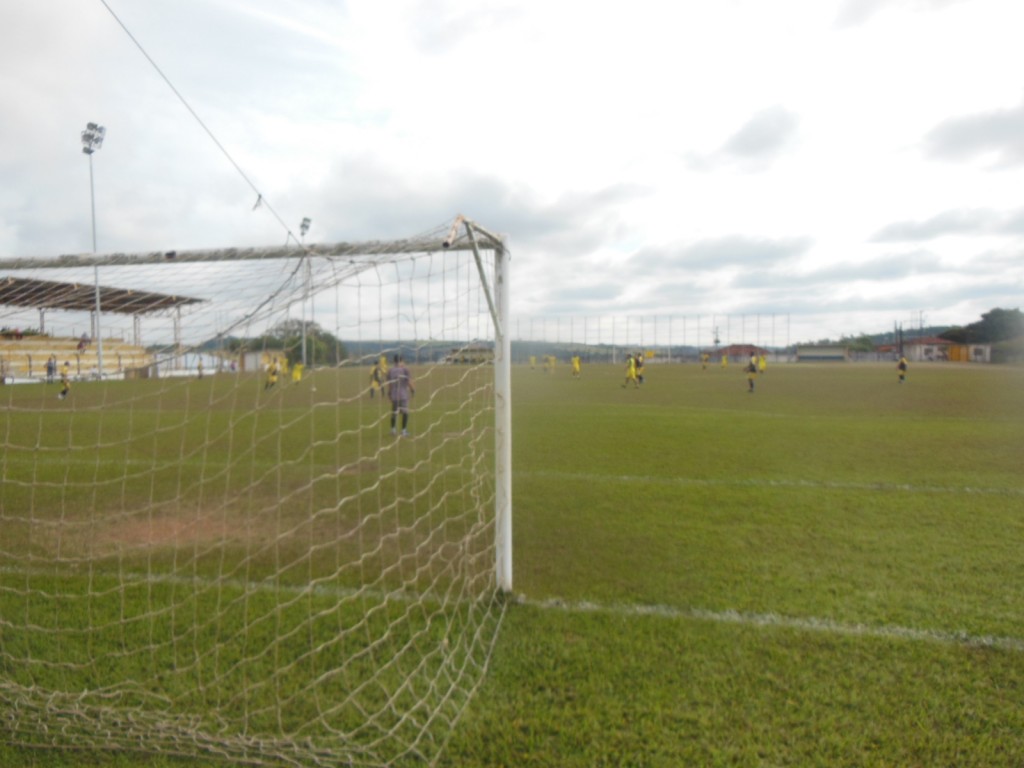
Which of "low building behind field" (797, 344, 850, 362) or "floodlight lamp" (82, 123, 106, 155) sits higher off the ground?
"floodlight lamp" (82, 123, 106, 155)

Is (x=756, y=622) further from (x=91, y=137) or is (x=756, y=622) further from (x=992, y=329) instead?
(x=992, y=329)

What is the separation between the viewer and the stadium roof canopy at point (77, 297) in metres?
4.54

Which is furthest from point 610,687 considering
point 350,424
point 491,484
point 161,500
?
point 350,424

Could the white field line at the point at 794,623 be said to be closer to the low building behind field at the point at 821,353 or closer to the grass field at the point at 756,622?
the grass field at the point at 756,622

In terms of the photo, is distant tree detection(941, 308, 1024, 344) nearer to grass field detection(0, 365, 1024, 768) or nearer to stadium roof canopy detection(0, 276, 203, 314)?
grass field detection(0, 365, 1024, 768)

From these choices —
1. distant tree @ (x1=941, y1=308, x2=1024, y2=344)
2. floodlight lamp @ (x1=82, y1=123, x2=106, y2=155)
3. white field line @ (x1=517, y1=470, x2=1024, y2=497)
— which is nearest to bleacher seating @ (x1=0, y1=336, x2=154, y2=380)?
white field line @ (x1=517, y1=470, x2=1024, y2=497)

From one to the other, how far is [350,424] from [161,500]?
22.5ft

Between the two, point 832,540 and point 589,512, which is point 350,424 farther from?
point 832,540

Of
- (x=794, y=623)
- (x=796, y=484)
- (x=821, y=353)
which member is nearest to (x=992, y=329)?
(x=821, y=353)

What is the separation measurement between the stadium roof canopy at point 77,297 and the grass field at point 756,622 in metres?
2.89

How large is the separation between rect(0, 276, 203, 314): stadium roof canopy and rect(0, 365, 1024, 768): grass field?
9.47 ft

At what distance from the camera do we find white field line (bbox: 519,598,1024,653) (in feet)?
11.3

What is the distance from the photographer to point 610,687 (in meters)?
3.00

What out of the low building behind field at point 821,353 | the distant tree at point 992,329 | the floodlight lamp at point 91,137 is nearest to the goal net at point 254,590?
the floodlight lamp at point 91,137
